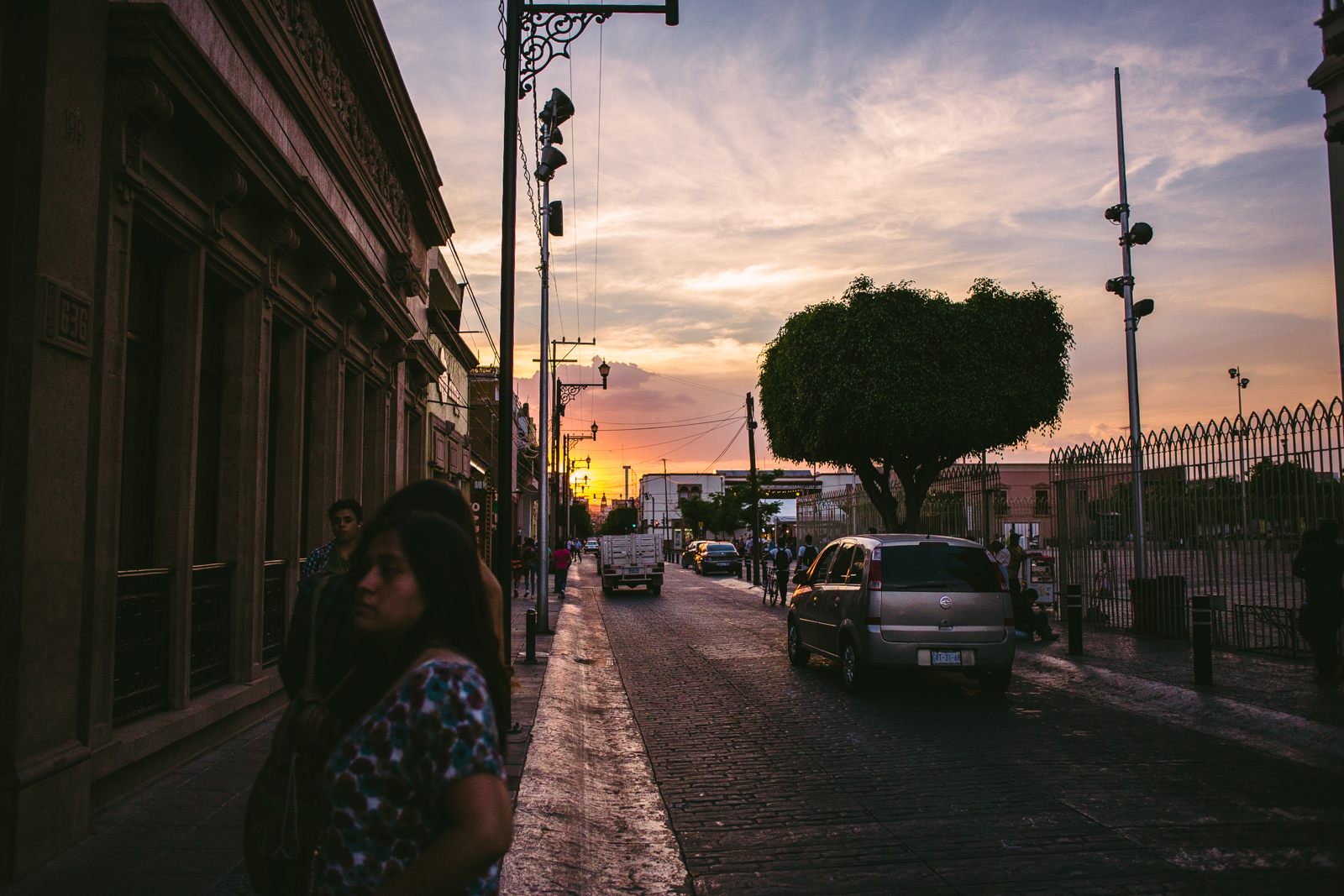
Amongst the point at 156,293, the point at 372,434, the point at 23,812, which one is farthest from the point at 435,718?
the point at 372,434

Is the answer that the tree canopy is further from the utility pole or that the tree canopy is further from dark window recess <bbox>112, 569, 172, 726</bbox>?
dark window recess <bbox>112, 569, 172, 726</bbox>

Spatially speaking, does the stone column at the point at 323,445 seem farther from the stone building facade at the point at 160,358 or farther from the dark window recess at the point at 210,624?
the dark window recess at the point at 210,624

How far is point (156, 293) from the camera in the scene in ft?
24.4

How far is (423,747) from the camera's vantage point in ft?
6.09

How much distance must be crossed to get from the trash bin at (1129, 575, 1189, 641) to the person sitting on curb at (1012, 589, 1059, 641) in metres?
1.35

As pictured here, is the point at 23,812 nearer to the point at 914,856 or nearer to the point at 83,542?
the point at 83,542

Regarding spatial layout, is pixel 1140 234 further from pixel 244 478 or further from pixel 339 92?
pixel 244 478

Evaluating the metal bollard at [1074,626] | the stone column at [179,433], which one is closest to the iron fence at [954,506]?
the metal bollard at [1074,626]

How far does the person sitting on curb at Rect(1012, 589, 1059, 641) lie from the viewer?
15375 mm

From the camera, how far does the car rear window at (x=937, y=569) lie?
34.6 feet

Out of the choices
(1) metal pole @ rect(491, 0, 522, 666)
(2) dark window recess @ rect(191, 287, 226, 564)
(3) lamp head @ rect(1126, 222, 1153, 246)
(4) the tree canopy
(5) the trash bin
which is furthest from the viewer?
(4) the tree canopy

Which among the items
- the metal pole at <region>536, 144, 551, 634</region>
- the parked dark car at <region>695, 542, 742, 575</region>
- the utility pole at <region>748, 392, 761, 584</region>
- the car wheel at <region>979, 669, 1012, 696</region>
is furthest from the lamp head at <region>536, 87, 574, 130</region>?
the parked dark car at <region>695, 542, 742, 575</region>

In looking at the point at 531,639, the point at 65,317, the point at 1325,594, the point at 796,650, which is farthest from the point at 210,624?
the point at 1325,594

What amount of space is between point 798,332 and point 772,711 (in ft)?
58.1
